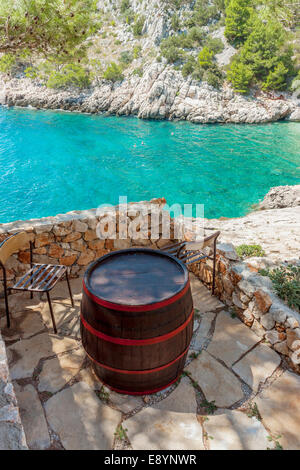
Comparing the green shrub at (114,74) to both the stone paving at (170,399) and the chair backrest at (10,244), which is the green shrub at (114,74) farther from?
the stone paving at (170,399)

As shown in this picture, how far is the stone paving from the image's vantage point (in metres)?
2.09

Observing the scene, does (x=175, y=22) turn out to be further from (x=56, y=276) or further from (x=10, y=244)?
(x=56, y=276)

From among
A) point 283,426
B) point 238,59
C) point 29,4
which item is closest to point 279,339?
point 283,426

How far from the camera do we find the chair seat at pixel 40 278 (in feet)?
9.86

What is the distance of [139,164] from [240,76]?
1863cm

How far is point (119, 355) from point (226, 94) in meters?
31.6

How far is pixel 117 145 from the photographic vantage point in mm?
20688

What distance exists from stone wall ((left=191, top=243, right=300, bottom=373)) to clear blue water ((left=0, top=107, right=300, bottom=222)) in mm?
8556

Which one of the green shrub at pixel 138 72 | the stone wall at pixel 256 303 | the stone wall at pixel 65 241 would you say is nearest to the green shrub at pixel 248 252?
the stone wall at pixel 256 303

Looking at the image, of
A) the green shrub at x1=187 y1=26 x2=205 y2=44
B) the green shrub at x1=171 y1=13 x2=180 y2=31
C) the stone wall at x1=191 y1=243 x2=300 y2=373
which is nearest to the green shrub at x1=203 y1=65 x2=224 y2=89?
the green shrub at x1=187 y1=26 x2=205 y2=44

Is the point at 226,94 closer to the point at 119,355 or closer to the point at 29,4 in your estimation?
the point at 29,4

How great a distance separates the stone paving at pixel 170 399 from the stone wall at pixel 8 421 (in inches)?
20.4

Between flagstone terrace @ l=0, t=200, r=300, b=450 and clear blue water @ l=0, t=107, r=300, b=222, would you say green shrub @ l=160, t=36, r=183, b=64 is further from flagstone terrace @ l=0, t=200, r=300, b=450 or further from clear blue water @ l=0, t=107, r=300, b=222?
flagstone terrace @ l=0, t=200, r=300, b=450

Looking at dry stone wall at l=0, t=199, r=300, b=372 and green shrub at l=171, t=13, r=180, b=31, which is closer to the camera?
dry stone wall at l=0, t=199, r=300, b=372
